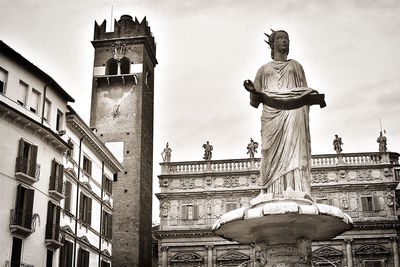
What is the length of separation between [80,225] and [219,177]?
1784cm

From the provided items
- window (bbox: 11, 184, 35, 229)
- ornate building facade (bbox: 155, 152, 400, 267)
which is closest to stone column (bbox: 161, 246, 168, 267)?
ornate building facade (bbox: 155, 152, 400, 267)

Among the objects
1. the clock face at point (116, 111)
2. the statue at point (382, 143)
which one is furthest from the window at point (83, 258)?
the statue at point (382, 143)

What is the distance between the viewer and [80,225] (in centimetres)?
3102

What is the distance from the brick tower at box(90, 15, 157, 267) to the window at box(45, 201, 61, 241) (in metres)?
19.9

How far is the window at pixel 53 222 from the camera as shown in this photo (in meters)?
26.7

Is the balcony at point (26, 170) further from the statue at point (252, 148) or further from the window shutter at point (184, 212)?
the statue at point (252, 148)

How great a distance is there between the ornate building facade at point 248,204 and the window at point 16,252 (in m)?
21.9

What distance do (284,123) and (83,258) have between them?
75.8 feet

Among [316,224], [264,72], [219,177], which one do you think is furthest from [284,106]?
[219,177]

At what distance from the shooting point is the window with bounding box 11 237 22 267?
23.9 m

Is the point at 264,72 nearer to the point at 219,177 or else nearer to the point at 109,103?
the point at 219,177

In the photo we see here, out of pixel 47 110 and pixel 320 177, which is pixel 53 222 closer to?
pixel 47 110

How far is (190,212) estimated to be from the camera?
46.2 m

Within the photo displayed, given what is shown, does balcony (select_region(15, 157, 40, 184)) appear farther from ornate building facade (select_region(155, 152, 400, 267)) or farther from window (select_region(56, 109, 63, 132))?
ornate building facade (select_region(155, 152, 400, 267))
